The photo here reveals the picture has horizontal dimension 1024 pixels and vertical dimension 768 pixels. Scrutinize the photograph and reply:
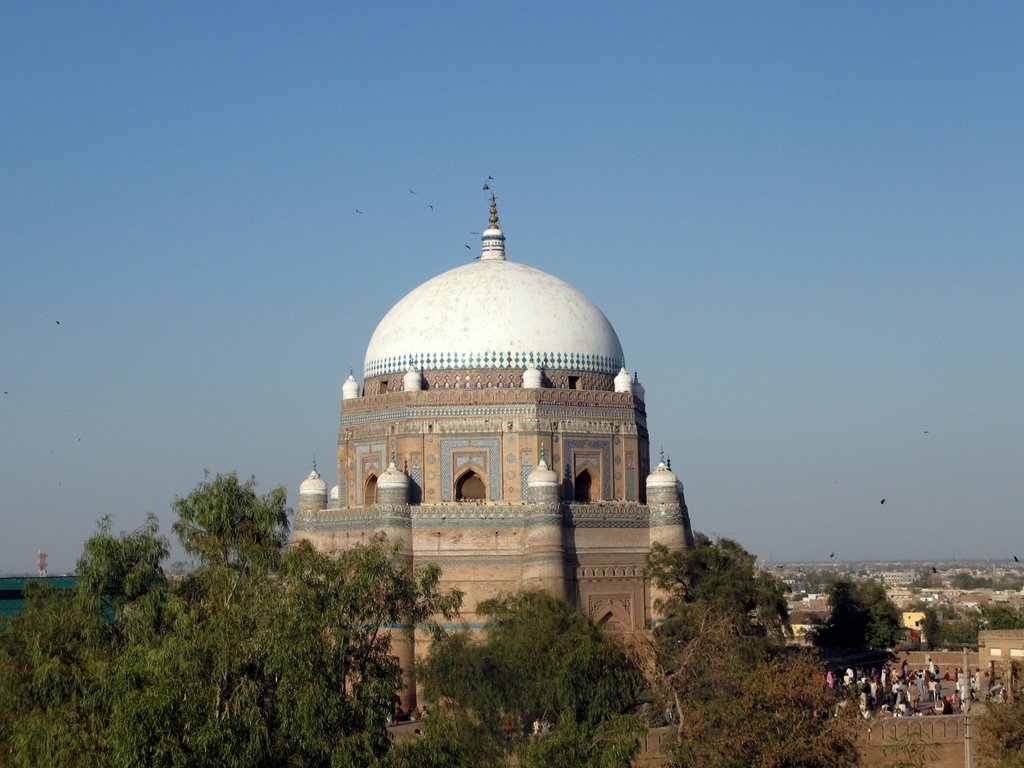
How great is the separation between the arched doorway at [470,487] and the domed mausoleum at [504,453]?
3 centimetres

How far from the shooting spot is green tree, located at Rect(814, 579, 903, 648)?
39.0m

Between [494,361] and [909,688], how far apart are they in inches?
426

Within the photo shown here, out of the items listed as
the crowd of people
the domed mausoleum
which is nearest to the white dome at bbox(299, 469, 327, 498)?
the domed mausoleum

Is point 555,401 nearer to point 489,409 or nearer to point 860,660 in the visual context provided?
point 489,409

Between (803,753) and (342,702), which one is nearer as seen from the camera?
(342,702)

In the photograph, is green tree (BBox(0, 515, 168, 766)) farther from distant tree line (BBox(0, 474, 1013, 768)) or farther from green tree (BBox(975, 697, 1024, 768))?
green tree (BBox(975, 697, 1024, 768))

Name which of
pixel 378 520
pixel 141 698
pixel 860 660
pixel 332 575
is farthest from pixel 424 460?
pixel 141 698

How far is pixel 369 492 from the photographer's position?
3519 cm

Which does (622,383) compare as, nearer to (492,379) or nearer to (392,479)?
(492,379)

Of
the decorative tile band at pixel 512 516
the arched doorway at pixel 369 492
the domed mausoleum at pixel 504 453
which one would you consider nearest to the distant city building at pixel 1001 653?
the domed mausoleum at pixel 504 453

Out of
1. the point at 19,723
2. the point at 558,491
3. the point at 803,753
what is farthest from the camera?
the point at 558,491

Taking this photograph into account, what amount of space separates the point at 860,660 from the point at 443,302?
40.8ft

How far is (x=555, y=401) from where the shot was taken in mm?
33688

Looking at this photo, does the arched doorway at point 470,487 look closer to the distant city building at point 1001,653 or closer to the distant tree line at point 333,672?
the distant tree line at point 333,672
